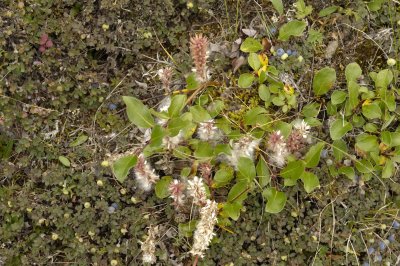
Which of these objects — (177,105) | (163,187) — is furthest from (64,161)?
(177,105)

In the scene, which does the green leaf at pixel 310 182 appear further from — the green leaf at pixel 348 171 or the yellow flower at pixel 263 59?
the yellow flower at pixel 263 59

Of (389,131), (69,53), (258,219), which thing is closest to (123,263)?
(258,219)

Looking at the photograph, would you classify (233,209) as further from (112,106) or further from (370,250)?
(112,106)

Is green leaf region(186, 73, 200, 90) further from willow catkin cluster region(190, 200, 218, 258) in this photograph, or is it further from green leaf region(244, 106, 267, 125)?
willow catkin cluster region(190, 200, 218, 258)

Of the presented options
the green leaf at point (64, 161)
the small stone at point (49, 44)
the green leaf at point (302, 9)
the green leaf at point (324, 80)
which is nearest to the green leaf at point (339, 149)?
the green leaf at point (324, 80)

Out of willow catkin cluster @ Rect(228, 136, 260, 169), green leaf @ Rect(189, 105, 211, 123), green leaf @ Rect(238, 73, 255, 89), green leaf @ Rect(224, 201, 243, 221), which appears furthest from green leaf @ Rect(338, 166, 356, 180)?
green leaf @ Rect(189, 105, 211, 123)
